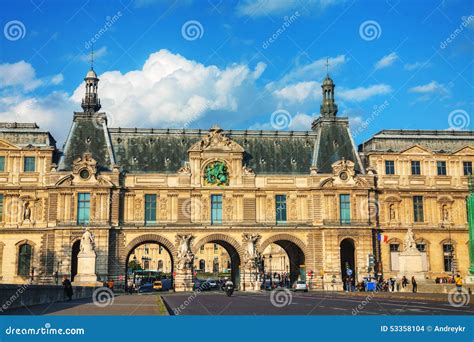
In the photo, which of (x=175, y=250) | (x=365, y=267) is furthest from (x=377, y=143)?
(x=175, y=250)

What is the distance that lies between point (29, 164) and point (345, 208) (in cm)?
3300

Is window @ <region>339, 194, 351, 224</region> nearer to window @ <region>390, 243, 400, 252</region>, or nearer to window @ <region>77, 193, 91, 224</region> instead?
window @ <region>390, 243, 400, 252</region>

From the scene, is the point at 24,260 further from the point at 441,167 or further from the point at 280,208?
the point at 441,167

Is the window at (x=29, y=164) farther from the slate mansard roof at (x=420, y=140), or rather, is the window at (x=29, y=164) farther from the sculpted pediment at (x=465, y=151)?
the sculpted pediment at (x=465, y=151)

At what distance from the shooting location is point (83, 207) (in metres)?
67.3

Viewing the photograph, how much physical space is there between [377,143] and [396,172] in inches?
153

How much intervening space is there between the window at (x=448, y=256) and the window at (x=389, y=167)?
962 centimetres

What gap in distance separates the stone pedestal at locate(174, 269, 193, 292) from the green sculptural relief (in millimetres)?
9606

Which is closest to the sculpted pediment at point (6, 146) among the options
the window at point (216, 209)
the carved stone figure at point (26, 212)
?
the carved stone figure at point (26, 212)

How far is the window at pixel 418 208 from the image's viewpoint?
72.1m

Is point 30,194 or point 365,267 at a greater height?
point 30,194

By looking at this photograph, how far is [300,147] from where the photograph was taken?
7450cm

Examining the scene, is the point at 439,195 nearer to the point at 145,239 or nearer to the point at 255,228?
the point at 255,228

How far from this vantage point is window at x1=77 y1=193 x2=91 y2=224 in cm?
6712
